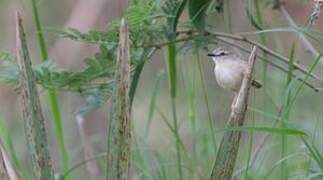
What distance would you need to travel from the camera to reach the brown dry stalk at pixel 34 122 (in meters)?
1.71

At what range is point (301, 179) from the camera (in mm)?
1982

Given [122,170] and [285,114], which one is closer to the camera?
[122,170]

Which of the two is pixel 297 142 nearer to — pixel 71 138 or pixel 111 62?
pixel 111 62

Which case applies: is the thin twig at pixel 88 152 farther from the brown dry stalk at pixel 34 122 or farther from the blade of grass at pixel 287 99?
the brown dry stalk at pixel 34 122

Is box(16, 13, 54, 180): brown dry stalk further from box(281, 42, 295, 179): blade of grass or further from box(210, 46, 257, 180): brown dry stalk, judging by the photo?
box(281, 42, 295, 179): blade of grass

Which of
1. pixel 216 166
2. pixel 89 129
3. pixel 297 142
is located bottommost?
pixel 89 129

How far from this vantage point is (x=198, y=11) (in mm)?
1980

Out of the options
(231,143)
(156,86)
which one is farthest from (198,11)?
(156,86)

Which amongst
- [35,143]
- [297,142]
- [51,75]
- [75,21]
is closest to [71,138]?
[75,21]

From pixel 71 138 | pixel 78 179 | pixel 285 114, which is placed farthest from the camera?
pixel 71 138

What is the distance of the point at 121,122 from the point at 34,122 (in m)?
0.18

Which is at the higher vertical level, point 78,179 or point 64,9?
point 64,9

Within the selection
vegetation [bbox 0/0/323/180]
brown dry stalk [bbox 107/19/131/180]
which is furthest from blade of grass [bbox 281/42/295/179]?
brown dry stalk [bbox 107/19/131/180]

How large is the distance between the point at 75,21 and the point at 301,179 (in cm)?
245
